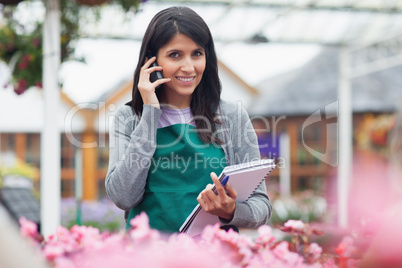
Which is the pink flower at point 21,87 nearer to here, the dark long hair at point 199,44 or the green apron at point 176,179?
the dark long hair at point 199,44

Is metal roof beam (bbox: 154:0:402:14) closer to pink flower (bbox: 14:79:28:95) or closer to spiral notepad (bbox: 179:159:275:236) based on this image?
pink flower (bbox: 14:79:28:95)

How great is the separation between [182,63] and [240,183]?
38cm

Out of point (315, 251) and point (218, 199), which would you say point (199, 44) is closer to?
point (218, 199)

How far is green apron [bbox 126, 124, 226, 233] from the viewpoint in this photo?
1568mm

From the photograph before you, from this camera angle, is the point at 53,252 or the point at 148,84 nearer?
the point at 53,252

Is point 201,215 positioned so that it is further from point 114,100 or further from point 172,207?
point 114,100

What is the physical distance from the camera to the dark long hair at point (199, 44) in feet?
5.33

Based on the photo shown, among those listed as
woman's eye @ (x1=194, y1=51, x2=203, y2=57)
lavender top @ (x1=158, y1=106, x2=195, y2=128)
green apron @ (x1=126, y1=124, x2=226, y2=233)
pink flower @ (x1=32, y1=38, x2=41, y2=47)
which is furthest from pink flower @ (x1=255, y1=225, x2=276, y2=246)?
pink flower @ (x1=32, y1=38, x2=41, y2=47)

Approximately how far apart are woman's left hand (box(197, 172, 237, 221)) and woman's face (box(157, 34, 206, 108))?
334 mm

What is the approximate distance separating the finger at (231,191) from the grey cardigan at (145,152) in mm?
43

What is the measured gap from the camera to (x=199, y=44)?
1.63m
